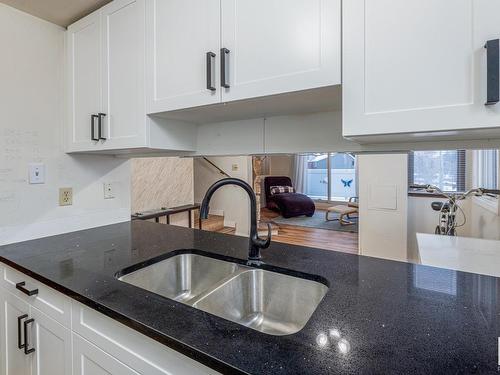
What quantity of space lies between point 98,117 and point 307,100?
106cm

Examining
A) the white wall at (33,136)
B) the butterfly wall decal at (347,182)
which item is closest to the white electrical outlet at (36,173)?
the white wall at (33,136)

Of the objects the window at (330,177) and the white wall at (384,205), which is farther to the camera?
the window at (330,177)

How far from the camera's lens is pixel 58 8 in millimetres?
1479

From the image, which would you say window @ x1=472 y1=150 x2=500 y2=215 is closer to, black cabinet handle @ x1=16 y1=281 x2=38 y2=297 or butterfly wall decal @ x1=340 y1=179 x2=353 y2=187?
black cabinet handle @ x1=16 y1=281 x2=38 y2=297

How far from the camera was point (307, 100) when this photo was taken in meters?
1.12

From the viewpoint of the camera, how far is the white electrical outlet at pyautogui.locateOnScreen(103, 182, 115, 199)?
1952 millimetres

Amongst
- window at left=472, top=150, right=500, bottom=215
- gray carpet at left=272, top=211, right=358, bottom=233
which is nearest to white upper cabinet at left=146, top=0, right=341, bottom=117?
window at left=472, top=150, right=500, bottom=215

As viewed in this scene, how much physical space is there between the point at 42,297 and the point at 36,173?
778mm

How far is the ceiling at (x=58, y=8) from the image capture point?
1428mm

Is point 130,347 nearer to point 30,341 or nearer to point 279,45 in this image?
point 30,341

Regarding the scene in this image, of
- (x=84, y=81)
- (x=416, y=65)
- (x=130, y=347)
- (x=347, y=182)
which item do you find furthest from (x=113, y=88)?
(x=347, y=182)

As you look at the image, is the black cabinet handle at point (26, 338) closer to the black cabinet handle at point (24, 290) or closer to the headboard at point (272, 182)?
the black cabinet handle at point (24, 290)

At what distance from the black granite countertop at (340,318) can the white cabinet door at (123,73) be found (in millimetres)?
595

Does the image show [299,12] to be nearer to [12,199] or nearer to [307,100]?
[307,100]
